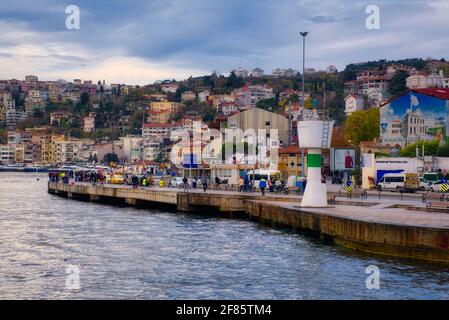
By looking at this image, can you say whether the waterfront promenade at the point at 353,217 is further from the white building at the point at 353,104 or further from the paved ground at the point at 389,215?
the white building at the point at 353,104

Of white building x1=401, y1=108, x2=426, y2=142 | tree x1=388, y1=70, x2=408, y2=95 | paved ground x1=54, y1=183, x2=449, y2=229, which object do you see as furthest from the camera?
tree x1=388, y1=70, x2=408, y2=95

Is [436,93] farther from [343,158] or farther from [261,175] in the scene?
[343,158]

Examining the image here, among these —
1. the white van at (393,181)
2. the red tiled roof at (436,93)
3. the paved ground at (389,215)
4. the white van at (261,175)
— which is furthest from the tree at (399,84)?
the paved ground at (389,215)

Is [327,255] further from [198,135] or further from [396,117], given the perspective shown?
[198,135]

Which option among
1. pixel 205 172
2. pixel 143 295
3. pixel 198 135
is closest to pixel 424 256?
pixel 143 295

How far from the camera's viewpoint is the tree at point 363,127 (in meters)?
101

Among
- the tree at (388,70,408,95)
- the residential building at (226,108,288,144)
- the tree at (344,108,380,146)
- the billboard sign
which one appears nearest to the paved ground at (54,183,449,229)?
the billboard sign

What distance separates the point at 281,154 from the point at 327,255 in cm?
6455

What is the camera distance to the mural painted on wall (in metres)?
82.4

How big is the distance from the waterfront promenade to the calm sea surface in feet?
2.22

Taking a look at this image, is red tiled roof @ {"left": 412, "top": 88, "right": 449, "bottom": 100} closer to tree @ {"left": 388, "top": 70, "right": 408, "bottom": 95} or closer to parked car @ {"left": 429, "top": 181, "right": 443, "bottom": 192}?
parked car @ {"left": 429, "top": 181, "right": 443, "bottom": 192}

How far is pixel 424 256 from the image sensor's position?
27531 mm

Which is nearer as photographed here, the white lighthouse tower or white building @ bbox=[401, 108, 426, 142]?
the white lighthouse tower

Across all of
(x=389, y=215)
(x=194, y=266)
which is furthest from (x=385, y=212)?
(x=194, y=266)
